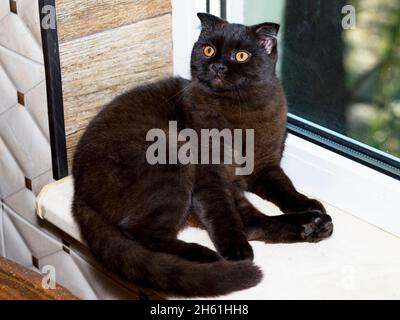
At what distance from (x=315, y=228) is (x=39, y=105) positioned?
67 centimetres

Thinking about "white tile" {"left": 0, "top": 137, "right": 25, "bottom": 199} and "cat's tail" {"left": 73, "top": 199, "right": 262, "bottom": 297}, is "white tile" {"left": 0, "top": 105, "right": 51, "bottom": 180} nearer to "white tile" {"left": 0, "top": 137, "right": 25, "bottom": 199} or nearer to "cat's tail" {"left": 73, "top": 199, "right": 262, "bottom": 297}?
"white tile" {"left": 0, "top": 137, "right": 25, "bottom": 199}

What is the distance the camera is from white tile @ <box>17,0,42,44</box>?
54.7 inches

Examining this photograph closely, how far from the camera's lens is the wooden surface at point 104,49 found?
1431mm

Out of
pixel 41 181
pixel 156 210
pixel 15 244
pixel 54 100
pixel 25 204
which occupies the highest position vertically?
pixel 54 100

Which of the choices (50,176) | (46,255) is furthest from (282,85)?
(46,255)

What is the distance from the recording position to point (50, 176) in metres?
1.59

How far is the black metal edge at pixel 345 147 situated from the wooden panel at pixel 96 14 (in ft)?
1.40

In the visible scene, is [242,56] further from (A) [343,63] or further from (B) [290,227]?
(B) [290,227]

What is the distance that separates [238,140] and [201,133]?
0.08m

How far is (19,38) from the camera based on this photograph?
1.47 meters

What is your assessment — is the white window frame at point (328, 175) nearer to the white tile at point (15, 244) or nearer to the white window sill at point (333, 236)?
the white window sill at point (333, 236)

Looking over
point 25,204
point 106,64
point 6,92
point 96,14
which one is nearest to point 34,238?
point 25,204
